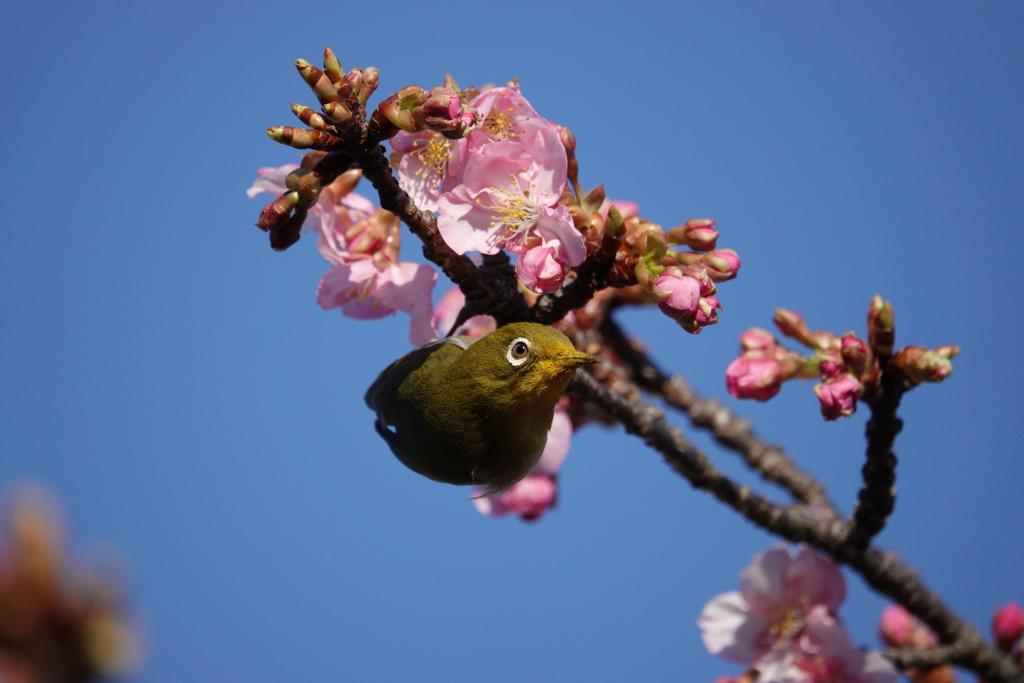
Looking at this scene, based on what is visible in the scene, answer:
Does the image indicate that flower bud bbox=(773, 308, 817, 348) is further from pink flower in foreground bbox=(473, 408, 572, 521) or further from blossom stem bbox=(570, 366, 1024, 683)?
pink flower in foreground bbox=(473, 408, 572, 521)

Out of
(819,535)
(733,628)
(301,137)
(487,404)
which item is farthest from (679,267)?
(733,628)

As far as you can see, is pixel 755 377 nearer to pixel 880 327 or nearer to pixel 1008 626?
pixel 880 327

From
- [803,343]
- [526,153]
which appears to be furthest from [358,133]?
[803,343]

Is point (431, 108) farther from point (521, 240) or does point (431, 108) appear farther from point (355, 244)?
point (355, 244)

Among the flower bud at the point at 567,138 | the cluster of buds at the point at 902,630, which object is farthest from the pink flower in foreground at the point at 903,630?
the flower bud at the point at 567,138

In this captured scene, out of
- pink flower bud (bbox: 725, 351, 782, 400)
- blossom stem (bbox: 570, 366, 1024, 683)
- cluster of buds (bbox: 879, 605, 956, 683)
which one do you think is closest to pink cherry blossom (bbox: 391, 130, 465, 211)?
blossom stem (bbox: 570, 366, 1024, 683)

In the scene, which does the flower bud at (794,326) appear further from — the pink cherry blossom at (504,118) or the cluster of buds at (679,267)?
the pink cherry blossom at (504,118)

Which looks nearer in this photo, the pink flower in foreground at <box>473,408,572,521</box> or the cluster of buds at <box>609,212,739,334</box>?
the cluster of buds at <box>609,212,739,334</box>
